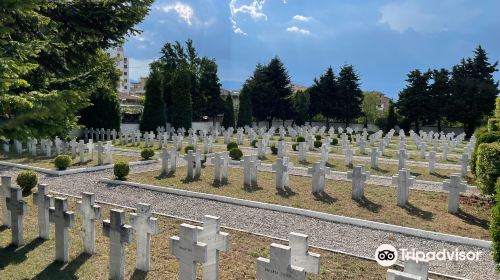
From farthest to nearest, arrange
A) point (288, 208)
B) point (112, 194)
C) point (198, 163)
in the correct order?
point (198, 163)
point (112, 194)
point (288, 208)

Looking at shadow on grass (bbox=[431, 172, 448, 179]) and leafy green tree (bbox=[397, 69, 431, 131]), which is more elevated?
leafy green tree (bbox=[397, 69, 431, 131])

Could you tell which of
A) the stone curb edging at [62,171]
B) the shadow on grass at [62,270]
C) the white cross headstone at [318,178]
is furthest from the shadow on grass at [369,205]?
the stone curb edging at [62,171]

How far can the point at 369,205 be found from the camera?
938cm

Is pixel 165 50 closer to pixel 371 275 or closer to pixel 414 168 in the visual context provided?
pixel 414 168

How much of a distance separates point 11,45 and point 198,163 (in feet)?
27.3

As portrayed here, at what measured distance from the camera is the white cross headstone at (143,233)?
5.46 m

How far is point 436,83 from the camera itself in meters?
42.6

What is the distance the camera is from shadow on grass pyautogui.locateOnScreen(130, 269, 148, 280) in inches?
210

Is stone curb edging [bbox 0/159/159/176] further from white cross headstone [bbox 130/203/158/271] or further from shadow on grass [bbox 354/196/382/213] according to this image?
shadow on grass [bbox 354/196/382/213]

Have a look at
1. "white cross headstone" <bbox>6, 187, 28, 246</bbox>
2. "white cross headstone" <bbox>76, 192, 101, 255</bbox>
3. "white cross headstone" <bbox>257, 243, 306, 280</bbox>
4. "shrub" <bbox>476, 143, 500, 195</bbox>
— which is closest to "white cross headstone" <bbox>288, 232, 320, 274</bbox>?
"white cross headstone" <bbox>257, 243, 306, 280</bbox>

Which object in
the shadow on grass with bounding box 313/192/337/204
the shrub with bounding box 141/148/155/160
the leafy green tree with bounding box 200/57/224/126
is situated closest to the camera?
the shadow on grass with bounding box 313/192/337/204

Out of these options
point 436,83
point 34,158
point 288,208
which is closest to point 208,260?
point 288,208

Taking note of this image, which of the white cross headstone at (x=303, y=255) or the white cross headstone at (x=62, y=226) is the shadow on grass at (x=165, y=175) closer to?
the white cross headstone at (x=62, y=226)

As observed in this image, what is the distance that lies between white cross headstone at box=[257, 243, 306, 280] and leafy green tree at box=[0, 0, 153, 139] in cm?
345
